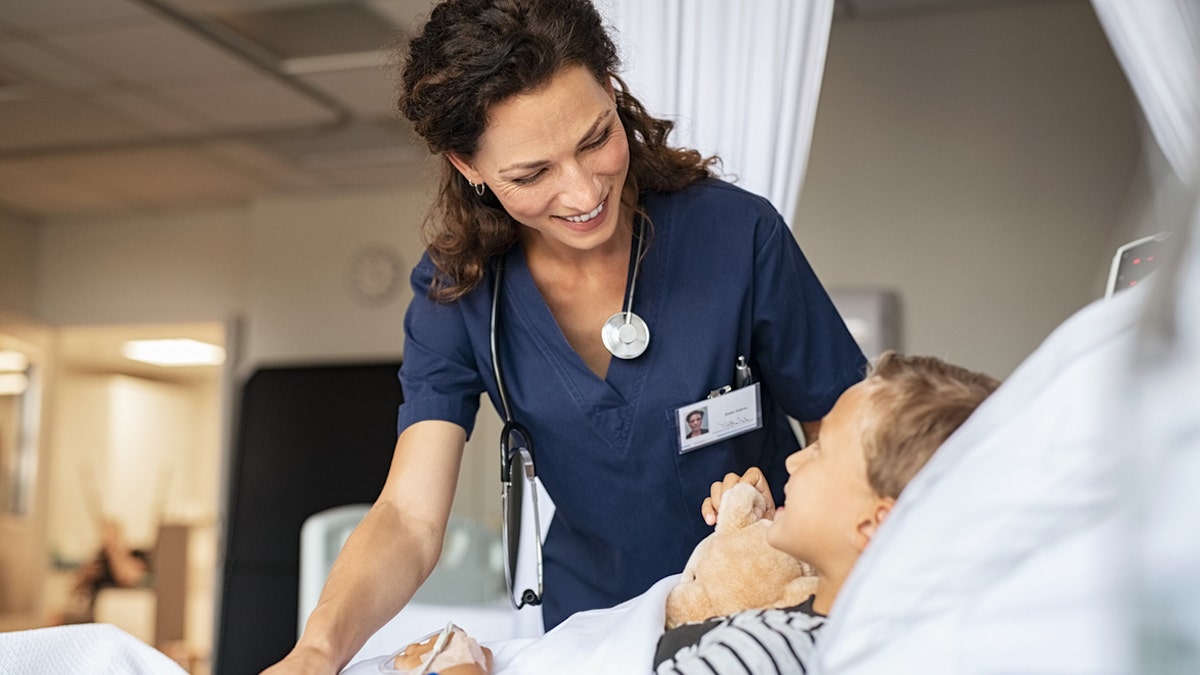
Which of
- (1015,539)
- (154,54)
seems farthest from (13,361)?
(1015,539)

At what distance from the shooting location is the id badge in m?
1.35

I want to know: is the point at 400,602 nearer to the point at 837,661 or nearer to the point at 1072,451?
the point at 837,661

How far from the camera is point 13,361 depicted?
6285mm

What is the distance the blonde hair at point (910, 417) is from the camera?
2.83ft

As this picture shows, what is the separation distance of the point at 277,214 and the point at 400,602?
14.8 feet

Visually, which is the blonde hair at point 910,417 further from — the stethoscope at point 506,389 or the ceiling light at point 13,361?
the ceiling light at point 13,361

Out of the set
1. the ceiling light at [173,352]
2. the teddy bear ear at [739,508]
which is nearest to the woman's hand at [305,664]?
the teddy bear ear at [739,508]

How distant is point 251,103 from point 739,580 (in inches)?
142

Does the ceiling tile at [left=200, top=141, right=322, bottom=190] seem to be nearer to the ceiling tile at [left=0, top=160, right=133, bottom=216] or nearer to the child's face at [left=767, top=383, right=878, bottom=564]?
the ceiling tile at [left=0, top=160, right=133, bottom=216]

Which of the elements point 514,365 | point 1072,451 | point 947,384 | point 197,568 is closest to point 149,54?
point 514,365

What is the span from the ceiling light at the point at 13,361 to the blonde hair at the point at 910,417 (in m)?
6.26

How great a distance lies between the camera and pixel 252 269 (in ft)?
17.9

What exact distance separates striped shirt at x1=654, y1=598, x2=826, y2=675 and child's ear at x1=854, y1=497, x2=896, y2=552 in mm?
76

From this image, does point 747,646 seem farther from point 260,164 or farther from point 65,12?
point 260,164
